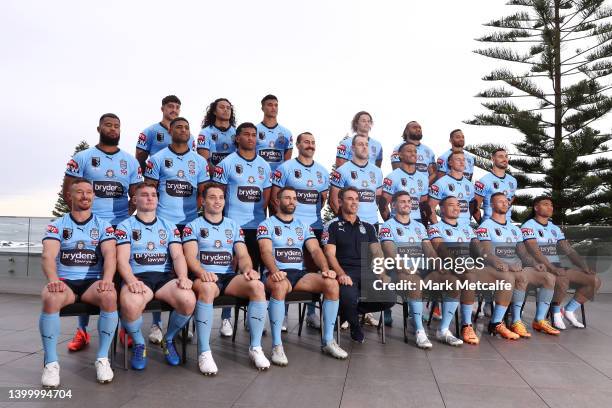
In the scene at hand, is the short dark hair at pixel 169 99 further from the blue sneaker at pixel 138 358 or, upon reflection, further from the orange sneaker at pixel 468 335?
the orange sneaker at pixel 468 335

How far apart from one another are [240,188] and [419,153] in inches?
122

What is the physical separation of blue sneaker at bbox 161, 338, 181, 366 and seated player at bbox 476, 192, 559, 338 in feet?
11.9

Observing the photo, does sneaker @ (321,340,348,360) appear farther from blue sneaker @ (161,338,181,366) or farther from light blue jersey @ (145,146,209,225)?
light blue jersey @ (145,146,209,225)

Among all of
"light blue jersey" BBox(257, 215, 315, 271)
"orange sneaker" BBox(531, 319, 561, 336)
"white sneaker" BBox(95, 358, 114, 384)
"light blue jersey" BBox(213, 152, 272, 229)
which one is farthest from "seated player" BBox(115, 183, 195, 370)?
"orange sneaker" BBox(531, 319, 561, 336)

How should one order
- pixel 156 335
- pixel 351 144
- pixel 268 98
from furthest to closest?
1. pixel 351 144
2. pixel 268 98
3. pixel 156 335

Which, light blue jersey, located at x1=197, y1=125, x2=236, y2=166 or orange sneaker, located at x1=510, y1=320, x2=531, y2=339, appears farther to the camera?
light blue jersey, located at x1=197, y1=125, x2=236, y2=166

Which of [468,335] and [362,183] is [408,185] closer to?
[362,183]

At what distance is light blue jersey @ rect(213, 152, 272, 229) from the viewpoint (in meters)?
5.55

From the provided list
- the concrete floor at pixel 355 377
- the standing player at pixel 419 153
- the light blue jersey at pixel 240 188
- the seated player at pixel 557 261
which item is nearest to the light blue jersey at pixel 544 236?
the seated player at pixel 557 261

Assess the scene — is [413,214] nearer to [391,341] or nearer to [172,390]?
[391,341]

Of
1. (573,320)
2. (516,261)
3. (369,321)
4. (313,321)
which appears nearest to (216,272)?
(313,321)

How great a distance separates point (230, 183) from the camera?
5.56m

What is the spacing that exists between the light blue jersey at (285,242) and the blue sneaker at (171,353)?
1244 mm

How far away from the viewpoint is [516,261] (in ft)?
21.0
